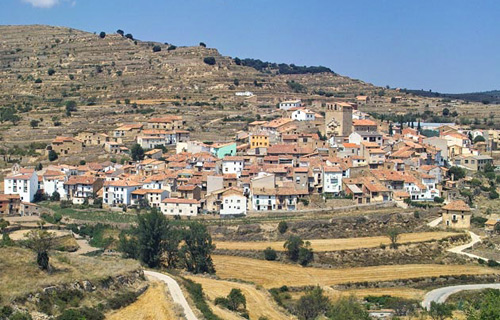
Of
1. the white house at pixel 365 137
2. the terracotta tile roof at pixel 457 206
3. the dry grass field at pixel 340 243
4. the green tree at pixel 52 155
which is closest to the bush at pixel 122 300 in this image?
the dry grass field at pixel 340 243

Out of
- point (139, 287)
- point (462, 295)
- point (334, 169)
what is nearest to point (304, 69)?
point (334, 169)

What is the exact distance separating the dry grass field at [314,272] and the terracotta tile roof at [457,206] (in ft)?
18.6

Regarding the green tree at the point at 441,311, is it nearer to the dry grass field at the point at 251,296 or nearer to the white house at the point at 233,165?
the dry grass field at the point at 251,296

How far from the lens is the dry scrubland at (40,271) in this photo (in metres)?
23.1

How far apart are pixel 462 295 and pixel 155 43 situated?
80.3 metres

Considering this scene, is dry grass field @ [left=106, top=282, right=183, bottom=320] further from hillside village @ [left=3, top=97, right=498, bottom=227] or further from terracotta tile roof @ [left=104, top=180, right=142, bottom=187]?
terracotta tile roof @ [left=104, top=180, right=142, bottom=187]

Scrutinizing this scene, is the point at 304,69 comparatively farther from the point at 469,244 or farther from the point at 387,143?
the point at 469,244

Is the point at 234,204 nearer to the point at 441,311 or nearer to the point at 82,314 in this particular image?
the point at 441,311

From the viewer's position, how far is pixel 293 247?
39.5 metres

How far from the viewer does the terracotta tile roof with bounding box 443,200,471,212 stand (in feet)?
143

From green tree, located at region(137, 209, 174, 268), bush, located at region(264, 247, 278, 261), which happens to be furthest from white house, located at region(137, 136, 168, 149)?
green tree, located at region(137, 209, 174, 268)

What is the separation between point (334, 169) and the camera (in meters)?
47.3

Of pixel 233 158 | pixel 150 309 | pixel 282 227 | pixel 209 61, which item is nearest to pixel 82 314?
pixel 150 309

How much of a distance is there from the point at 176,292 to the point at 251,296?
18.8ft
